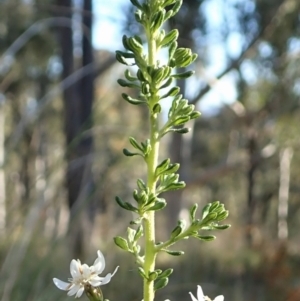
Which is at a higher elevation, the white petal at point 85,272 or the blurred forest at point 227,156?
the blurred forest at point 227,156

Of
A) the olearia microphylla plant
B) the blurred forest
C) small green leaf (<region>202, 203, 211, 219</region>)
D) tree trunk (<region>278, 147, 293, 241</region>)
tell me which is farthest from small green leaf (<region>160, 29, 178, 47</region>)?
tree trunk (<region>278, 147, 293, 241</region>)

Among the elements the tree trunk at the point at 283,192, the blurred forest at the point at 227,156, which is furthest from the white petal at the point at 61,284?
the tree trunk at the point at 283,192

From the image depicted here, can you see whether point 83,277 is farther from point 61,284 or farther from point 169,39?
point 169,39

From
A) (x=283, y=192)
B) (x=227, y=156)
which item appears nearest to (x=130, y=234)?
(x=227, y=156)

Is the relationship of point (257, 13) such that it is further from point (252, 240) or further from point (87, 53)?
point (252, 240)


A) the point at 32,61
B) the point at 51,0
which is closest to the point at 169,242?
the point at 51,0

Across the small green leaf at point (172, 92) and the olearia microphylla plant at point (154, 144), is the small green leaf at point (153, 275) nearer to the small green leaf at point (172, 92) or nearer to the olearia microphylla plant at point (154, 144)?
the olearia microphylla plant at point (154, 144)

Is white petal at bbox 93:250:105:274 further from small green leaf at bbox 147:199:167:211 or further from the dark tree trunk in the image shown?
the dark tree trunk

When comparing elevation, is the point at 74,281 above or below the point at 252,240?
below
